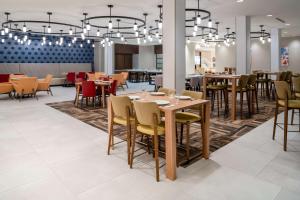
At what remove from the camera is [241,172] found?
9.04 feet

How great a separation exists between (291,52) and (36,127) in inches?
576

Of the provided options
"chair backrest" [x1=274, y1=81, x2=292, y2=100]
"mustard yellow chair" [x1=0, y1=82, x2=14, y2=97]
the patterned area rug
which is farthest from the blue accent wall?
"chair backrest" [x1=274, y1=81, x2=292, y2=100]

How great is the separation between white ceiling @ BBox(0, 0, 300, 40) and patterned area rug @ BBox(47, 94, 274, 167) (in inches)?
114

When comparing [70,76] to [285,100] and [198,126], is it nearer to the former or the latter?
[198,126]

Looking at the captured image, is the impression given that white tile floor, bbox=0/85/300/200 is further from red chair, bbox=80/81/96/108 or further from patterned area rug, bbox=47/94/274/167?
red chair, bbox=80/81/96/108

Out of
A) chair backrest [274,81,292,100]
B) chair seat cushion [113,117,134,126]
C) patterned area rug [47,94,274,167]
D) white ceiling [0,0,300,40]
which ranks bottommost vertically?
patterned area rug [47,94,274,167]

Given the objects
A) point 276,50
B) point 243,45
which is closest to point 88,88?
point 243,45

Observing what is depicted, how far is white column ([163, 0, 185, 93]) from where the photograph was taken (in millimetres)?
4465

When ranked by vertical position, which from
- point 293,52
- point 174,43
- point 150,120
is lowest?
point 150,120

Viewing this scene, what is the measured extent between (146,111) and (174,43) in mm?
2256

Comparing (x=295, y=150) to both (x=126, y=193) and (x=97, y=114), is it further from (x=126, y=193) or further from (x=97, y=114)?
(x=97, y=114)

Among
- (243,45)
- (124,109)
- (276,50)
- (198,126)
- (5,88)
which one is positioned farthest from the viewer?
(276,50)

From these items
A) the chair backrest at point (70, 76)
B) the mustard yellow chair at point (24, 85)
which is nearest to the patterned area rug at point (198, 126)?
the mustard yellow chair at point (24, 85)

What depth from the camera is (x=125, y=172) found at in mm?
2801
